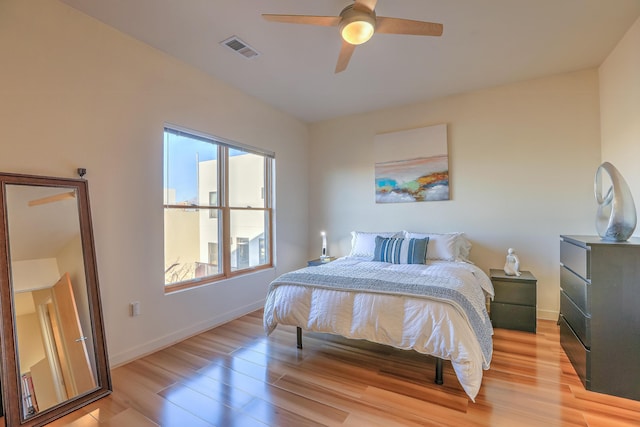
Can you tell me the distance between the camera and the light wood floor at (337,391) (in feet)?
5.71

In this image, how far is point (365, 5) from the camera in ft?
6.19

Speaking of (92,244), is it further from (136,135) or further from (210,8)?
(210,8)

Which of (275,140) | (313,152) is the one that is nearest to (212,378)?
(275,140)

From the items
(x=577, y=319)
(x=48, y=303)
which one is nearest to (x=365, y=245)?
(x=577, y=319)

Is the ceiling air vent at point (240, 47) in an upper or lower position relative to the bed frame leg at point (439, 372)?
upper

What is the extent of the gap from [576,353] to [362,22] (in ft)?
9.56

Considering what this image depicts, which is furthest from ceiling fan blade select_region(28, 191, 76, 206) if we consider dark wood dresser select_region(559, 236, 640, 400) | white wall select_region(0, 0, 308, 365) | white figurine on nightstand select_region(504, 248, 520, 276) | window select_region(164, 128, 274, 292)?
white figurine on nightstand select_region(504, 248, 520, 276)

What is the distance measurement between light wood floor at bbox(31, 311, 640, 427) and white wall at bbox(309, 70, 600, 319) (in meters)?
1.21

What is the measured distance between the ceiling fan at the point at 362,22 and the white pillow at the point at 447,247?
2.20 m

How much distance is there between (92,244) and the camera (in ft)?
7.19

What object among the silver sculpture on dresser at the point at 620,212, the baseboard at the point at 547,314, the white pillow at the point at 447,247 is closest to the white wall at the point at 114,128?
the white pillow at the point at 447,247

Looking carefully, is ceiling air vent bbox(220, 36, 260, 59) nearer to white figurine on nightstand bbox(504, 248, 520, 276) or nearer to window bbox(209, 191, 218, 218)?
window bbox(209, 191, 218, 218)

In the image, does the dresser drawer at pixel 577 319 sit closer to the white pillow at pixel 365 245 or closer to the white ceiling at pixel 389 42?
the white pillow at pixel 365 245

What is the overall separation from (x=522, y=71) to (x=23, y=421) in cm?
505
